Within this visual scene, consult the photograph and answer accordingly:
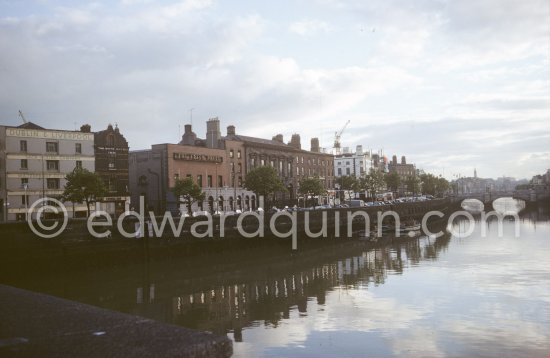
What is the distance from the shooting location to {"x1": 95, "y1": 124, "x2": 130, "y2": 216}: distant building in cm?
6875

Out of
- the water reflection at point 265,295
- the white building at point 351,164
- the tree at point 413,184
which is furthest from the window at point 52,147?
the tree at point 413,184

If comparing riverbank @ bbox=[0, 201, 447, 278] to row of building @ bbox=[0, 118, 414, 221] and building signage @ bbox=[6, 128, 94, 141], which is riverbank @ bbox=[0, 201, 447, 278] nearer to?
row of building @ bbox=[0, 118, 414, 221]

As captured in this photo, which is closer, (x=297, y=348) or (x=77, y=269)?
(x=297, y=348)

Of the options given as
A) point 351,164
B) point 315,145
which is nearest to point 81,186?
point 315,145

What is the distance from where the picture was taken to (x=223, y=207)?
274ft

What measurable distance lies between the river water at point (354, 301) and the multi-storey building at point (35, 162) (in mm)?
24452

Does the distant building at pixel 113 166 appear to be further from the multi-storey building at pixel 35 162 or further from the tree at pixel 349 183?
the tree at pixel 349 183

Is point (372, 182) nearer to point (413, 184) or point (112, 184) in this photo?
point (413, 184)

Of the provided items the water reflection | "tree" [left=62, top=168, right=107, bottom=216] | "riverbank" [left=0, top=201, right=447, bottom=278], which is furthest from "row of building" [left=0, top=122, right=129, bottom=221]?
the water reflection

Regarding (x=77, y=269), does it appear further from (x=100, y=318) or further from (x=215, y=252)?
(x=100, y=318)

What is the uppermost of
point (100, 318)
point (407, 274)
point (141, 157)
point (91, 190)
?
point (141, 157)

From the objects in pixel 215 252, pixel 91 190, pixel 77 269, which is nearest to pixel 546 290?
pixel 215 252

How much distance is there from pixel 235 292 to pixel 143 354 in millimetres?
30967

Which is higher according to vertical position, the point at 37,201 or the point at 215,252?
the point at 37,201
